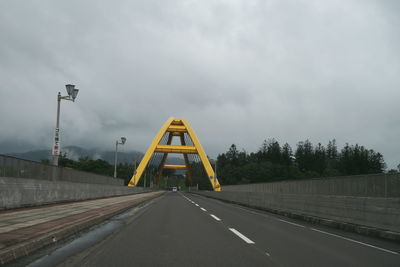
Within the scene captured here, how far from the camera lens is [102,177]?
3609 cm

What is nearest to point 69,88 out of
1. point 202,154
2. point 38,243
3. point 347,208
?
point 38,243

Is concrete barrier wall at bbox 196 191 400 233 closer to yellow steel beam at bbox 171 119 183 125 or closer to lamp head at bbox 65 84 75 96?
lamp head at bbox 65 84 75 96

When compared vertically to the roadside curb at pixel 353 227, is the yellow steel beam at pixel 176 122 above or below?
above

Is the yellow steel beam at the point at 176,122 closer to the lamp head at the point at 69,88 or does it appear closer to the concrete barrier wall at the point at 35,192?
the concrete barrier wall at the point at 35,192

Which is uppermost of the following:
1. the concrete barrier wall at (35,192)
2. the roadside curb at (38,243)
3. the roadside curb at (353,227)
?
the concrete barrier wall at (35,192)

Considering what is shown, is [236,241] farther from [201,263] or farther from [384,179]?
[384,179]

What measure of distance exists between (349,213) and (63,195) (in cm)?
1456

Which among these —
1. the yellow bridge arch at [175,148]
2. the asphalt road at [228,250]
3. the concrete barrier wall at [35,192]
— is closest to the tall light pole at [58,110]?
the concrete barrier wall at [35,192]

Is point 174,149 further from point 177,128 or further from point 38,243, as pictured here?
point 38,243

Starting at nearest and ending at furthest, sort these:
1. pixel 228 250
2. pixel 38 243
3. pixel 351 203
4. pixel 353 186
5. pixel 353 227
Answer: pixel 38 243, pixel 228 250, pixel 353 227, pixel 351 203, pixel 353 186

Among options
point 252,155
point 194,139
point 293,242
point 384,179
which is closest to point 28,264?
point 293,242

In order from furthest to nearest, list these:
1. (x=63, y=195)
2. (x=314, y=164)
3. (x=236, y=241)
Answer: (x=314, y=164) → (x=63, y=195) → (x=236, y=241)

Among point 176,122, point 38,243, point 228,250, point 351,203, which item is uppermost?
point 176,122

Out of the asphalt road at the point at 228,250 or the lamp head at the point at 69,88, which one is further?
the lamp head at the point at 69,88
